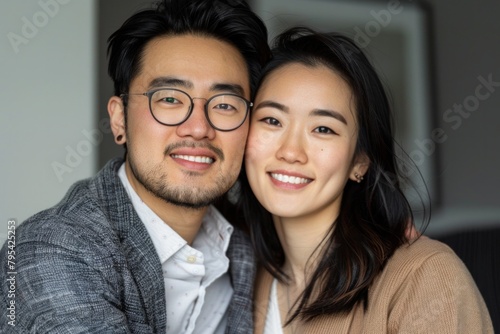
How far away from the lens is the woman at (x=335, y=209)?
1858 millimetres

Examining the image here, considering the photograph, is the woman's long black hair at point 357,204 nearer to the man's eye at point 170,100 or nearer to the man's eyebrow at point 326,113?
the man's eyebrow at point 326,113

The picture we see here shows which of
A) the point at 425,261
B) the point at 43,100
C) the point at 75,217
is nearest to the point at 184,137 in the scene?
the point at 75,217

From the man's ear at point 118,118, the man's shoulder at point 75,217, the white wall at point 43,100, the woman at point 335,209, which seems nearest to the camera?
the man's shoulder at point 75,217

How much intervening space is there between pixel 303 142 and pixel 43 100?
1676mm

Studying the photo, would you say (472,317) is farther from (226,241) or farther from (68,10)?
(68,10)

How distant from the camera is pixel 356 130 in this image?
2.11 m

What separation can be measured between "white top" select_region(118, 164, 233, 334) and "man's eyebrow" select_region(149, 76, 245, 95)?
12.2 inches

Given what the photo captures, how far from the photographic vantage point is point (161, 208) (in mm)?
2104

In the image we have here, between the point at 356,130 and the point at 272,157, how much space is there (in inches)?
11.1

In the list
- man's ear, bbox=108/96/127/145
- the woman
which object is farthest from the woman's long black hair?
man's ear, bbox=108/96/127/145

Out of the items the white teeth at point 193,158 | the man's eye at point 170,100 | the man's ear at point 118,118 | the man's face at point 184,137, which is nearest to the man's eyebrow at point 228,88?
the man's face at point 184,137

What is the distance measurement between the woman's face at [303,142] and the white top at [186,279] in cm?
28

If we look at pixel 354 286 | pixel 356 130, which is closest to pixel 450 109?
pixel 356 130

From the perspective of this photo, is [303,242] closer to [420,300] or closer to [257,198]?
[257,198]
